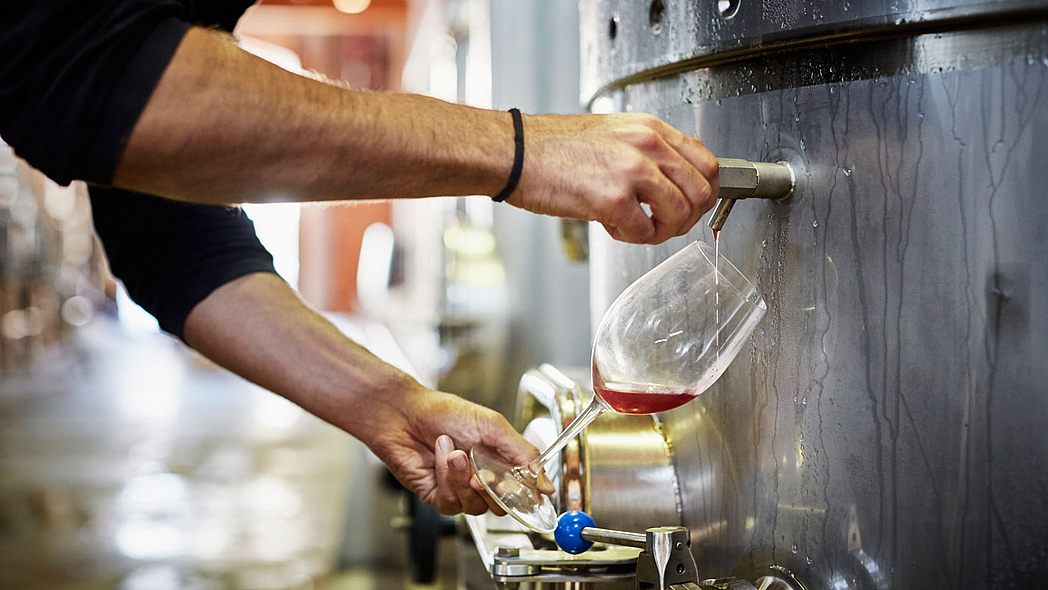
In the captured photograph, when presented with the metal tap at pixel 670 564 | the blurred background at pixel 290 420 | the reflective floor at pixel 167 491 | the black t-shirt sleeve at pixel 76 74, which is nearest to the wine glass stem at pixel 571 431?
the metal tap at pixel 670 564

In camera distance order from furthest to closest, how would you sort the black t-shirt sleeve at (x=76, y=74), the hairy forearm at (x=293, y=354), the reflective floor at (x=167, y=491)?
the reflective floor at (x=167, y=491) < the hairy forearm at (x=293, y=354) < the black t-shirt sleeve at (x=76, y=74)

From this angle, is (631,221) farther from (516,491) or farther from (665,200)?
(516,491)

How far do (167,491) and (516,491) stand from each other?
11.4 ft

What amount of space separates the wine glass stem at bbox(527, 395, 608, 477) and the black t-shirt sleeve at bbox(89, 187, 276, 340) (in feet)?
1.56

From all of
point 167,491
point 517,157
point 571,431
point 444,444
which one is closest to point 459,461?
point 444,444

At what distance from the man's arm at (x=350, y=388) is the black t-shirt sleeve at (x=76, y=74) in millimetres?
473

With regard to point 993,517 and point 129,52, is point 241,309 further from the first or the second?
point 993,517

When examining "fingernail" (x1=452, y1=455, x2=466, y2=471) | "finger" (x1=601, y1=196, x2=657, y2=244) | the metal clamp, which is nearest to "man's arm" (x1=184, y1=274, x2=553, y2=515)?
"fingernail" (x1=452, y1=455, x2=466, y2=471)

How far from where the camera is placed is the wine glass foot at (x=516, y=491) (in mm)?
880

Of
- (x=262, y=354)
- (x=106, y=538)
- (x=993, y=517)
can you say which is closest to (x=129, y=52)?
(x=262, y=354)

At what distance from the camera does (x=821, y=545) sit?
0.76 metres

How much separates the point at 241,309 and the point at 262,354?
2.5 inches

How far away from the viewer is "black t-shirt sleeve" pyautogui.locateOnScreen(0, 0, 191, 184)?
0.63 m

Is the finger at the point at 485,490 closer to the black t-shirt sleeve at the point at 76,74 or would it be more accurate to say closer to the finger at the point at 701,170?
the finger at the point at 701,170
